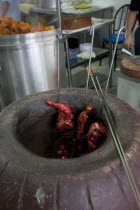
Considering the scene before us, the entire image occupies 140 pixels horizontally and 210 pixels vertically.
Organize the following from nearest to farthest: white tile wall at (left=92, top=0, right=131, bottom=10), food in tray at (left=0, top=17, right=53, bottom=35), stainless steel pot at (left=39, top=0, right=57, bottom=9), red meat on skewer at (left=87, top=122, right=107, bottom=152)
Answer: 1. red meat on skewer at (left=87, top=122, right=107, bottom=152)
2. food in tray at (left=0, top=17, right=53, bottom=35)
3. stainless steel pot at (left=39, top=0, right=57, bottom=9)
4. white tile wall at (left=92, top=0, right=131, bottom=10)

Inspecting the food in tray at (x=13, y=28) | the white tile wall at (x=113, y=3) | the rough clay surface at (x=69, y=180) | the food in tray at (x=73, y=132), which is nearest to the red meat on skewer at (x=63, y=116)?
the food in tray at (x=73, y=132)

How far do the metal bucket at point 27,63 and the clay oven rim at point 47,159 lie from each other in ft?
3.79

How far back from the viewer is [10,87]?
261 cm

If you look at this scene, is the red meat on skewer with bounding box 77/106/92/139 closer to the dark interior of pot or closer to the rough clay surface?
the dark interior of pot

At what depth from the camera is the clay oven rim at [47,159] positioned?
81cm

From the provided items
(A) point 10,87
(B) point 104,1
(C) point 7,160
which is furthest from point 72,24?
(B) point 104,1

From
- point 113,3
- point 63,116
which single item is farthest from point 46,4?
point 113,3

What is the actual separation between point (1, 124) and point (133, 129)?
709mm

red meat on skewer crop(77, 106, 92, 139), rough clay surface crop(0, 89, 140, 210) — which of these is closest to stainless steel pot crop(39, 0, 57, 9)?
red meat on skewer crop(77, 106, 92, 139)

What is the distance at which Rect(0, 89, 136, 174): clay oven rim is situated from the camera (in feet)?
2.66

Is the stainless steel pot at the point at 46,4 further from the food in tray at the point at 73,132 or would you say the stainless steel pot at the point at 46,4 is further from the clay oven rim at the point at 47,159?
the food in tray at the point at 73,132

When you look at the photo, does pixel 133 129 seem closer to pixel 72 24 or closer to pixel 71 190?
pixel 71 190

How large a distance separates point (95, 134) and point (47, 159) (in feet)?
1.33

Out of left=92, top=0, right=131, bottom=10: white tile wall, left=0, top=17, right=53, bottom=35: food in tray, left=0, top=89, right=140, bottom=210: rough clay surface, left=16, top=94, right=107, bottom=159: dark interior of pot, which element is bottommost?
left=16, top=94, right=107, bottom=159: dark interior of pot
